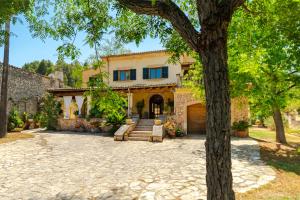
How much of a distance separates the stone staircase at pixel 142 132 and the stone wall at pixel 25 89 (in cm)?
1226

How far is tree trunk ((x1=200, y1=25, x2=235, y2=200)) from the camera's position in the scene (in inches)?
141

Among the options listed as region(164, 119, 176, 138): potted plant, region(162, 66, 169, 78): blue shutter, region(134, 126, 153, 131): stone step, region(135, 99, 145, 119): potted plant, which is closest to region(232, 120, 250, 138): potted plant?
region(164, 119, 176, 138): potted plant

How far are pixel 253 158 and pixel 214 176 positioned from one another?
7893mm

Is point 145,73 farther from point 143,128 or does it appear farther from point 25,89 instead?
point 25,89

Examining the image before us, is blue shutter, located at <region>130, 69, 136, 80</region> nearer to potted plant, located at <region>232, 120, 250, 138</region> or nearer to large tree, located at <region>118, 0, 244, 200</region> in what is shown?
potted plant, located at <region>232, 120, 250, 138</region>

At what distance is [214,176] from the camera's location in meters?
3.61

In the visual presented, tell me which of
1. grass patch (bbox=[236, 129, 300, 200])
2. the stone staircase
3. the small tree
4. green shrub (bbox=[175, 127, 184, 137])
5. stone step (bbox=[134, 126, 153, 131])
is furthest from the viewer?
the small tree

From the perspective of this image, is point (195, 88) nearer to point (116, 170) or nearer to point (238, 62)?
point (238, 62)

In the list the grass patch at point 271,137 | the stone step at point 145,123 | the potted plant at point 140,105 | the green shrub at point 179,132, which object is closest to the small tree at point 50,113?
the potted plant at point 140,105

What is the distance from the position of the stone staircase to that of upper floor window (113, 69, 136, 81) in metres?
6.31

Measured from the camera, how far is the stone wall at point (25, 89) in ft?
76.6

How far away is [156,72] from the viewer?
24031 millimetres

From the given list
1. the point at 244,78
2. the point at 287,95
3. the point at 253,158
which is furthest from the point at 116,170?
the point at 287,95

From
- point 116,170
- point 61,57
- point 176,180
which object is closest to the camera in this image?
point 61,57
